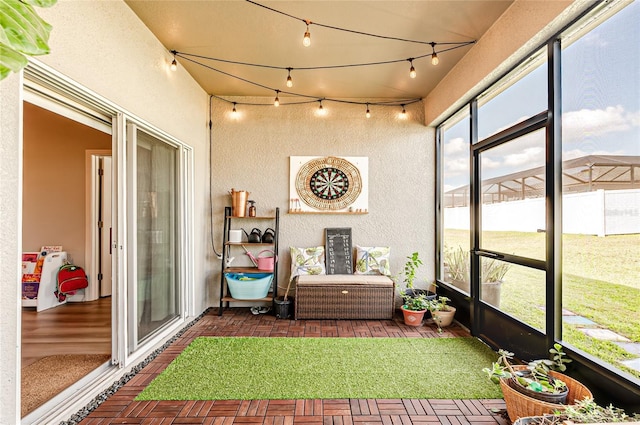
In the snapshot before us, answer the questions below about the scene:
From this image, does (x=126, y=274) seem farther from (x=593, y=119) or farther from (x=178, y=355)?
(x=593, y=119)

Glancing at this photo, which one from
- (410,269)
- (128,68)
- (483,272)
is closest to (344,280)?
(410,269)

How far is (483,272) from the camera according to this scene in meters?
3.41

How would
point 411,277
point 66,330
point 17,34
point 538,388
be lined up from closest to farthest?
1. point 17,34
2. point 538,388
3. point 66,330
4. point 411,277

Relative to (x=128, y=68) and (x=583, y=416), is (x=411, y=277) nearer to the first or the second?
(x=583, y=416)

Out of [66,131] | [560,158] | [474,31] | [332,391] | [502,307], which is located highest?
[474,31]

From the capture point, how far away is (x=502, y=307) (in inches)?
121

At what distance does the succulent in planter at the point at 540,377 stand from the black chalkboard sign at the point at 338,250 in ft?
7.79

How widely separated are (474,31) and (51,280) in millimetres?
5918

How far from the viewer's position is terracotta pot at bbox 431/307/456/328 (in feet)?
12.2

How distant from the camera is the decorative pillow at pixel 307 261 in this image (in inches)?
169

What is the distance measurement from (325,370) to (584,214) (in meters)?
2.28

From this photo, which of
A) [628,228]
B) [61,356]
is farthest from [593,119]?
[61,356]

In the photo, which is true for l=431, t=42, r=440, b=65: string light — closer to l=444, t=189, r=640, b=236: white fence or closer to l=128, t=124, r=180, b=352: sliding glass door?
l=444, t=189, r=640, b=236: white fence

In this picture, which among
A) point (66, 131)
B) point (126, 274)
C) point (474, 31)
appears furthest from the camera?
point (66, 131)
